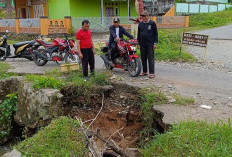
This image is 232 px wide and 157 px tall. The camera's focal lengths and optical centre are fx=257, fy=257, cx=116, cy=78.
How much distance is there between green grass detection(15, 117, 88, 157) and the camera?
3.34 metres

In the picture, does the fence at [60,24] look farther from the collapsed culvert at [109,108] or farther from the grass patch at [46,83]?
the collapsed culvert at [109,108]

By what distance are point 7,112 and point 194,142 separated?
4778mm

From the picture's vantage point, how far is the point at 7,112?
6348mm

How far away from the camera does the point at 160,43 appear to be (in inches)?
477

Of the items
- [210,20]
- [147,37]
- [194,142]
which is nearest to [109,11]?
[210,20]

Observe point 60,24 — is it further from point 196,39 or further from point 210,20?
point 210,20

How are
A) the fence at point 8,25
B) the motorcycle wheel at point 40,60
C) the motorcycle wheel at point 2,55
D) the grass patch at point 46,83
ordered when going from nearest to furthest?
the grass patch at point 46,83, the motorcycle wheel at point 40,60, the motorcycle wheel at point 2,55, the fence at point 8,25

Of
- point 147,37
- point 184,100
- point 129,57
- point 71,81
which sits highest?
point 147,37

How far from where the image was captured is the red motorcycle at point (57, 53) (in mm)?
Result: 7820

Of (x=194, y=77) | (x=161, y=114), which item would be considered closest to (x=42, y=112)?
(x=161, y=114)

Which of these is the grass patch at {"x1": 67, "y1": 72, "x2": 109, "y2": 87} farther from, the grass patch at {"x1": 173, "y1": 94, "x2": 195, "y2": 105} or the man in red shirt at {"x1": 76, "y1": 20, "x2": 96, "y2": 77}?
the grass patch at {"x1": 173, "y1": 94, "x2": 195, "y2": 105}

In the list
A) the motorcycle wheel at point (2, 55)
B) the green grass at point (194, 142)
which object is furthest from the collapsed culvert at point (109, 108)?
the motorcycle wheel at point (2, 55)

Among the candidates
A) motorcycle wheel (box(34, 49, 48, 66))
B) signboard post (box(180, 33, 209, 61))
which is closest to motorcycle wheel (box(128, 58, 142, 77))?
motorcycle wheel (box(34, 49, 48, 66))

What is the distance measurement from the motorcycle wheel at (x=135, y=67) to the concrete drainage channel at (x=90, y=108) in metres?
0.74
